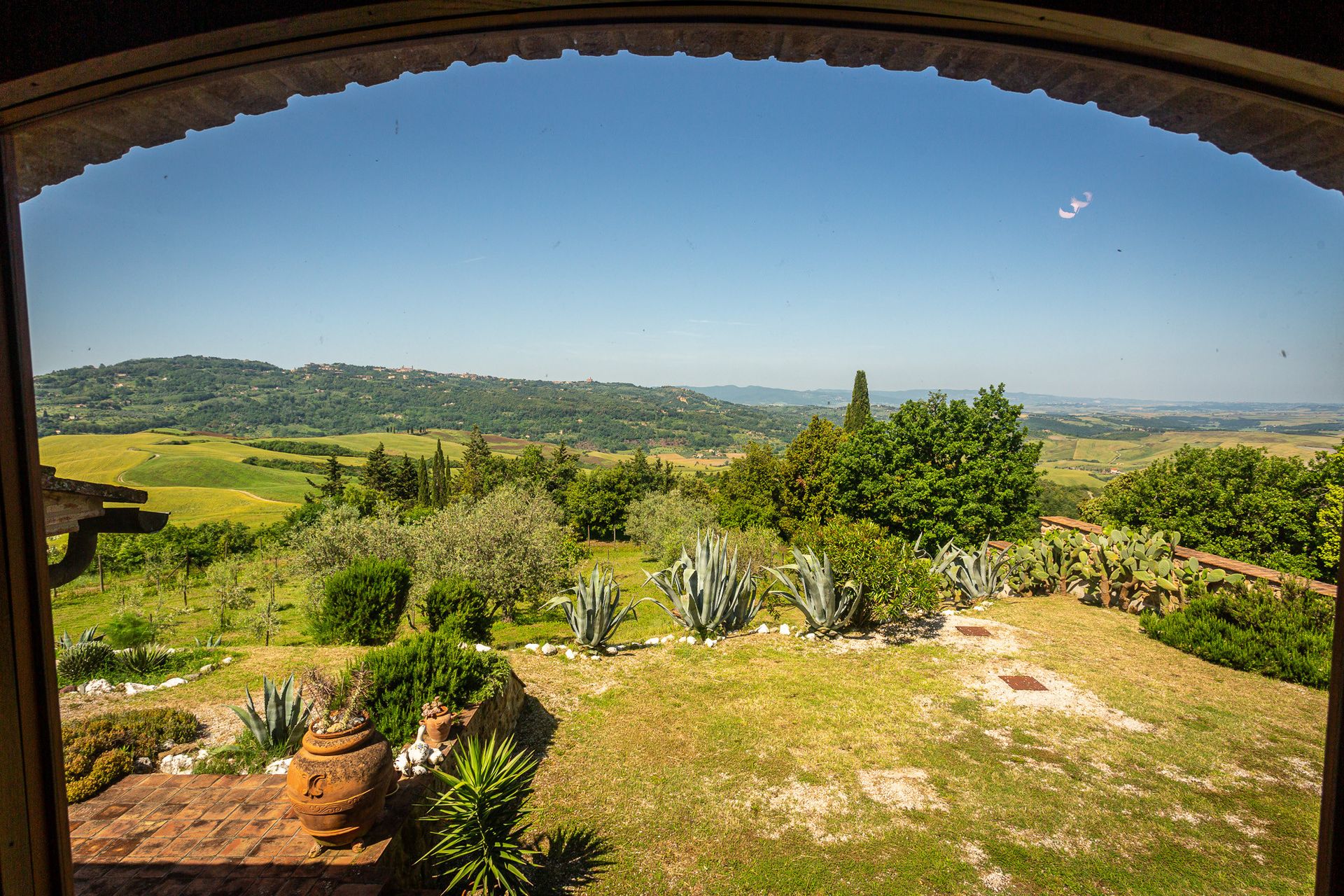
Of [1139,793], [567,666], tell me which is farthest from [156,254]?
[1139,793]

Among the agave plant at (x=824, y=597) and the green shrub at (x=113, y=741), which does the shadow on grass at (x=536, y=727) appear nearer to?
the green shrub at (x=113, y=741)

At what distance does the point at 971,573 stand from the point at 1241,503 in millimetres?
17029

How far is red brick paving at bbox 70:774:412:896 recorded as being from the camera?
2951 millimetres

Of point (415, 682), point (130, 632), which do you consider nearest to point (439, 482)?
point (130, 632)

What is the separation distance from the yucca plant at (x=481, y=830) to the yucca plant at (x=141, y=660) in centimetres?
554

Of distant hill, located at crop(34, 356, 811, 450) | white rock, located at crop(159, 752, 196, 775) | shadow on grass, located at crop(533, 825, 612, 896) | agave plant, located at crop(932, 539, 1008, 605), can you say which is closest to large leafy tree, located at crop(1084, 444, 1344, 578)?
agave plant, located at crop(932, 539, 1008, 605)

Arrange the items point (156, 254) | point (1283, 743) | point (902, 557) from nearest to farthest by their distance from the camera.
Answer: point (156, 254) < point (1283, 743) < point (902, 557)

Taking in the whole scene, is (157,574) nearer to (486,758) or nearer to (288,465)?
(486,758)

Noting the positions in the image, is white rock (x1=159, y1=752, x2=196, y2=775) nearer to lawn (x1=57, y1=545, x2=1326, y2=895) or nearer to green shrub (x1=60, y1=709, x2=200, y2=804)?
green shrub (x1=60, y1=709, x2=200, y2=804)

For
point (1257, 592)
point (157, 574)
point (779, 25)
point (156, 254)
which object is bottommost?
point (157, 574)

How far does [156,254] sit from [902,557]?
28.1 ft

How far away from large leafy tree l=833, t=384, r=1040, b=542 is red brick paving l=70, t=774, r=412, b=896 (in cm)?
1775

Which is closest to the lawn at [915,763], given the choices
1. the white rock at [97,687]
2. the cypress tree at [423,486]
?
the white rock at [97,687]

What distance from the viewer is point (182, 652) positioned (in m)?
7.53
